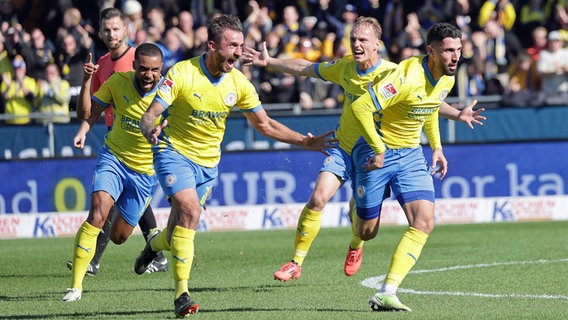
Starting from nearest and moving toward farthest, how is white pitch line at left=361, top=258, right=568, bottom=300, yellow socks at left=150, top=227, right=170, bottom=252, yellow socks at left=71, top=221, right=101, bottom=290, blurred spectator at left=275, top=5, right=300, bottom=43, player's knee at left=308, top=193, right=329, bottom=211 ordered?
white pitch line at left=361, top=258, right=568, bottom=300
yellow socks at left=71, top=221, right=101, bottom=290
yellow socks at left=150, top=227, right=170, bottom=252
player's knee at left=308, top=193, right=329, bottom=211
blurred spectator at left=275, top=5, right=300, bottom=43

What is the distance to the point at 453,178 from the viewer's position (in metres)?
19.0

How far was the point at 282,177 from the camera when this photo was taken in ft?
61.8

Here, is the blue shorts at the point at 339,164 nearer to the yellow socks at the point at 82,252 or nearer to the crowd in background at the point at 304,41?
the yellow socks at the point at 82,252

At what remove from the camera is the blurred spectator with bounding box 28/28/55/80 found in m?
21.3

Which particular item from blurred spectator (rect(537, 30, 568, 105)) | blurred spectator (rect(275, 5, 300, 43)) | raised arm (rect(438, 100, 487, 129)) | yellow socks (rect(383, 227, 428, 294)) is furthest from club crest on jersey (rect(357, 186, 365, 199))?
blurred spectator (rect(275, 5, 300, 43))

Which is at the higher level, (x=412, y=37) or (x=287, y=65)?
(x=287, y=65)

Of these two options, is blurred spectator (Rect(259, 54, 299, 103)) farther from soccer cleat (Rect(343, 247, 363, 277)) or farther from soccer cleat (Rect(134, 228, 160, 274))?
soccer cleat (Rect(343, 247, 363, 277))

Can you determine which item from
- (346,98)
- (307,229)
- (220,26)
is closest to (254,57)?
(346,98)

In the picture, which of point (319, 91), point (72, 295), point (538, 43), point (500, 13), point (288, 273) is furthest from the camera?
point (500, 13)

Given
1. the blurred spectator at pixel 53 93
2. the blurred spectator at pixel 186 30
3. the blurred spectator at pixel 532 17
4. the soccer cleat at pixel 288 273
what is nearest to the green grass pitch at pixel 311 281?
the soccer cleat at pixel 288 273

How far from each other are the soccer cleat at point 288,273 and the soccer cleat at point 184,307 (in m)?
2.26

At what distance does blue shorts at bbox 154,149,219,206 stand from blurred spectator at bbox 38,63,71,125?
443 inches

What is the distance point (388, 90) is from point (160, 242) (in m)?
3.07

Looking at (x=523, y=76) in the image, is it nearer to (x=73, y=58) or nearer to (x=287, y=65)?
(x=73, y=58)
